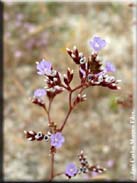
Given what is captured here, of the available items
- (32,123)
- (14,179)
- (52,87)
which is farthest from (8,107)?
(52,87)

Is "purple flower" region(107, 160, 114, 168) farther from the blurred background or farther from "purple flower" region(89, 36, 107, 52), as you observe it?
"purple flower" region(89, 36, 107, 52)

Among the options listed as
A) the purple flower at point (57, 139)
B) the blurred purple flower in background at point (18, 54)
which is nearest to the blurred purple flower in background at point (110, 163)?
the blurred purple flower in background at point (18, 54)

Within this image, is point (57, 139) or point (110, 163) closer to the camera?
point (57, 139)

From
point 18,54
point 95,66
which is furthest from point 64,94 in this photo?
point 95,66

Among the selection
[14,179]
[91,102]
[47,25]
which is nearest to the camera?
[14,179]

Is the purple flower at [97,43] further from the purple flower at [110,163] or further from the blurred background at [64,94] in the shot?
the purple flower at [110,163]

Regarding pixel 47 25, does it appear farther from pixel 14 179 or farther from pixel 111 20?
pixel 14 179

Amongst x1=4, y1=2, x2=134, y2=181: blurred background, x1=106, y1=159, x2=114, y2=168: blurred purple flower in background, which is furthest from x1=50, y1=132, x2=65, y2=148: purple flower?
x1=106, y1=159, x2=114, y2=168: blurred purple flower in background

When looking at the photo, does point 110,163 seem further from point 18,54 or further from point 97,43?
point 97,43
